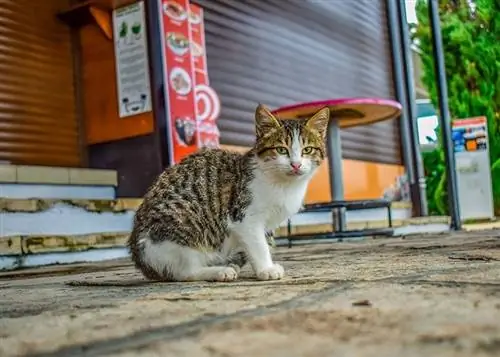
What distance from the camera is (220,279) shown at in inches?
64.2

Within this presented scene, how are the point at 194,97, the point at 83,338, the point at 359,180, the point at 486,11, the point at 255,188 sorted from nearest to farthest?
the point at 83,338, the point at 255,188, the point at 194,97, the point at 359,180, the point at 486,11

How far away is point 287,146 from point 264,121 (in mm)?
111

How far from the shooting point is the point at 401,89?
23.9ft

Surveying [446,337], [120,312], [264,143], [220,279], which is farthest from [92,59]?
[446,337]

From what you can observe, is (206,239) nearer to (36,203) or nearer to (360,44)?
(36,203)

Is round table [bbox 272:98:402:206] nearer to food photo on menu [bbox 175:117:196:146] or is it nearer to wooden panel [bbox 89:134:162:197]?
food photo on menu [bbox 175:117:196:146]

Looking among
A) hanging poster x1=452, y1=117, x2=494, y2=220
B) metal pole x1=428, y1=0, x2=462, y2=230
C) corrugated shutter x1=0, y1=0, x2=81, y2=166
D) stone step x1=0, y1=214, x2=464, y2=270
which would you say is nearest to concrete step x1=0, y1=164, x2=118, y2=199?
corrugated shutter x1=0, y1=0, x2=81, y2=166

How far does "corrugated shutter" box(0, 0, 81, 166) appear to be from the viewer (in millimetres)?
3648

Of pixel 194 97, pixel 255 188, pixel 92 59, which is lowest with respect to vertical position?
pixel 255 188

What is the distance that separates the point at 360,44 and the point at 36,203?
4.71 metres

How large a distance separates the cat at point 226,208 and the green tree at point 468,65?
5822 mm

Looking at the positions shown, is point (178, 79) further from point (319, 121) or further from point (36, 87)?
point (319, 121)

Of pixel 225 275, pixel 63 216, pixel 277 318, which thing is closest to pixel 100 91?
pixel 63 216

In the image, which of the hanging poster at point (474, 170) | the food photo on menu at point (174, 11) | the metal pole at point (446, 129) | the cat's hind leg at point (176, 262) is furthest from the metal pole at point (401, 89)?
the cat's hind leg at point (176, 262)
